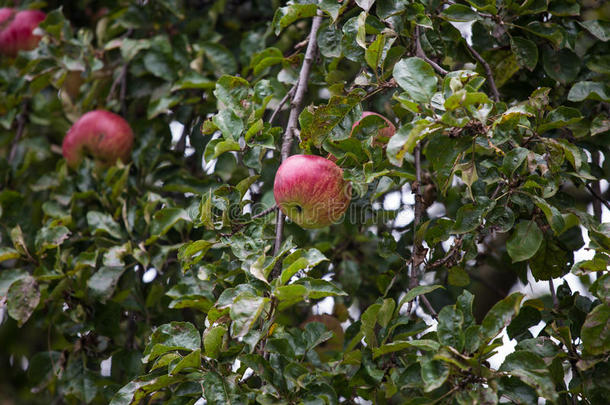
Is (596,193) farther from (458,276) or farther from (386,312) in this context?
(386,312)

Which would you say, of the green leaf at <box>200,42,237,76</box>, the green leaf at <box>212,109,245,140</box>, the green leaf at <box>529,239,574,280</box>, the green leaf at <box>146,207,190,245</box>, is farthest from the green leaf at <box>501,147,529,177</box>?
→ the green leaf at <box>200,42,237,76</box>

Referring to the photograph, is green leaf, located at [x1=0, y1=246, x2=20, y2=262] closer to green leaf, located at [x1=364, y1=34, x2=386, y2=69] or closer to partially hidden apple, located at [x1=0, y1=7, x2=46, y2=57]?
partially hidden apple, located at [x1=0, y1=7, x2=46, y2=57]

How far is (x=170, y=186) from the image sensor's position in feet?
5.48

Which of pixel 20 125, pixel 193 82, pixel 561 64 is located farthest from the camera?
pixel 20 125

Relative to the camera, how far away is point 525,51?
4.59 feet

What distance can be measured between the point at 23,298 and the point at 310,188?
761 mm

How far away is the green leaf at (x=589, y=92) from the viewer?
1.30 m

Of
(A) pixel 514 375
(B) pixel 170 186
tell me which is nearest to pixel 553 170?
(A) pixel 514 375

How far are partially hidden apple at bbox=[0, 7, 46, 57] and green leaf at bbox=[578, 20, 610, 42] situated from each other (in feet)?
5.31

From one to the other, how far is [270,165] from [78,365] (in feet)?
2.21

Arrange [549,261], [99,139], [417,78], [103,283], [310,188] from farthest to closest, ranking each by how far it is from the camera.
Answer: [99,139]
[103,283]
[549,261]
[310,188]
[417,78]

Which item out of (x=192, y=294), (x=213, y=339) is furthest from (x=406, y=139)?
(x=192, y=294)

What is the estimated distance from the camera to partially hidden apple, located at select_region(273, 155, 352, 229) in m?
1.20

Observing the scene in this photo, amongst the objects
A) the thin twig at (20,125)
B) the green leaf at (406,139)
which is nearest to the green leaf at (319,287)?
the green leaf at (406,139)
